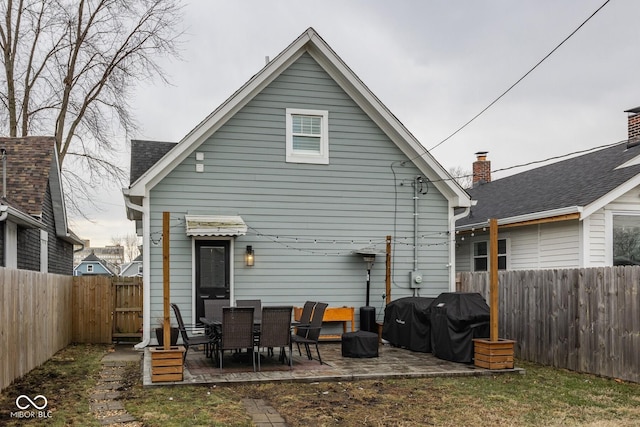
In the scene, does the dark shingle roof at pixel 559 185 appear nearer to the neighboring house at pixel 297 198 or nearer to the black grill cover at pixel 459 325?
the neighboring house at pixel 297 198

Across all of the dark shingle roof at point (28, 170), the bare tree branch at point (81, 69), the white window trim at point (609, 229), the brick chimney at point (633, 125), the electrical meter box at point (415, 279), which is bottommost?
the electrical meter box at point (415, 279)

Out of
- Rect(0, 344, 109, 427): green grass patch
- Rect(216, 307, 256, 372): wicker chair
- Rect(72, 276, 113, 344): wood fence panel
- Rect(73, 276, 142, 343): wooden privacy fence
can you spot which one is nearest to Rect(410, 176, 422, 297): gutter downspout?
Rect(216, 307, 256, 372): wicker chair

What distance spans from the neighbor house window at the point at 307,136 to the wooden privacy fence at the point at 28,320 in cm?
531

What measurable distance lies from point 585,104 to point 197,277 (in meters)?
9.28

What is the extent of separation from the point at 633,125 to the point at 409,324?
7508mm

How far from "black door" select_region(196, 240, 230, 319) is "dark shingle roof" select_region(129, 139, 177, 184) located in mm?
2593

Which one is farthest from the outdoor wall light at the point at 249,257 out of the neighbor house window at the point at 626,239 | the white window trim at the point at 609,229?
the neighbor house window at the point at 626,239

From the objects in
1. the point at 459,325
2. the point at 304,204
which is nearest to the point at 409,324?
the point at 459,325

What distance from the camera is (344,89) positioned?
12.6 m

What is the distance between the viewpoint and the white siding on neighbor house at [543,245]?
12.1m

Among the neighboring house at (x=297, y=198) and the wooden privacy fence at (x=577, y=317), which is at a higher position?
the neighboring house at (x=297, y=198)

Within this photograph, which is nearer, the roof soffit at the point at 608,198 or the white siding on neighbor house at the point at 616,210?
the roof soffit at the point at 608,198

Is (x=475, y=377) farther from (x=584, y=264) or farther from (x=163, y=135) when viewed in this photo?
(x=163, y=135)

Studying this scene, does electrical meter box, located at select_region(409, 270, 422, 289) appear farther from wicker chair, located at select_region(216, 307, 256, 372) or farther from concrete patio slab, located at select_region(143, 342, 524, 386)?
wicker chair, located at select_region(216, 307, 256, 372)
